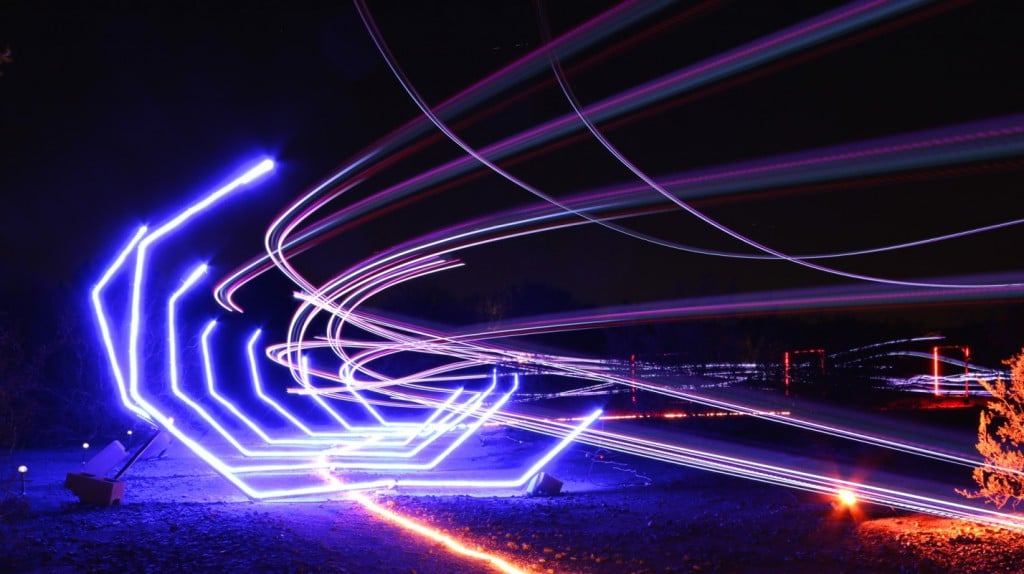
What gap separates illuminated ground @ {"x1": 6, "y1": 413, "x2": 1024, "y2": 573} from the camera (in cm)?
725

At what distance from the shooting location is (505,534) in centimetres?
888

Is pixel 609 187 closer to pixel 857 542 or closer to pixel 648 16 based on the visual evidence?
pixel 648 16

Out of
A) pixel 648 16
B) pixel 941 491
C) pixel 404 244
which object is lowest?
pixel 941 491

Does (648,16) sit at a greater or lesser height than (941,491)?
greater

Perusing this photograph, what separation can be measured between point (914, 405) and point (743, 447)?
29.3 feet

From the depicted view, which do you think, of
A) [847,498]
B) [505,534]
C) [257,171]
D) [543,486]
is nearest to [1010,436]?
[847,498]

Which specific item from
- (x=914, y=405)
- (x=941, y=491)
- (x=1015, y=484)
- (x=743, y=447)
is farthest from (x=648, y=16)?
(x=914, y=405)

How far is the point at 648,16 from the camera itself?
26.4 ft

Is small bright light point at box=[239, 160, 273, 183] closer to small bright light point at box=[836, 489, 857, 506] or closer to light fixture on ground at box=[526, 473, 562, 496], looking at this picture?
light fixture on ground at box=[526, 473, 562, 496]

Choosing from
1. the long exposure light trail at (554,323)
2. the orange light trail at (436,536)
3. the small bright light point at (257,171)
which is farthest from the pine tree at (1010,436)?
the small bright light point at (257,171)

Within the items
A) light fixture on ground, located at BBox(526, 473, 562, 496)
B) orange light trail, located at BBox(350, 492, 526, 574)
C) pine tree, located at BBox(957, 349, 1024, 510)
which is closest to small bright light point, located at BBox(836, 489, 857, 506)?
pine tree, located at BBox(957, 349, 1024, 510)

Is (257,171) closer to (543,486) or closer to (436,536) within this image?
(436,536)

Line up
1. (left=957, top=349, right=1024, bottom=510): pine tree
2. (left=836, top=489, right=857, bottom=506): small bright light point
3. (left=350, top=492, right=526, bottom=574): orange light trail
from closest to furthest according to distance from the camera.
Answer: (left=350, top=492, right=526, bottom=574): orange light trail < (left=957, top=349, right=1024, bottom=510): pine tree < (left=836, top=489, right=857, bottom=506): small bright light point

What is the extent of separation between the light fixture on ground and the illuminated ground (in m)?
0.31
